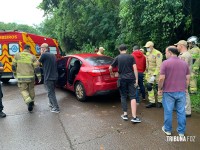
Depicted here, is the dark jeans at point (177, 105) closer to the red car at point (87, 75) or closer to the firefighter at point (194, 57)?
the red car at point (87, 75)

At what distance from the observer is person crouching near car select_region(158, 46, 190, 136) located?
442cm

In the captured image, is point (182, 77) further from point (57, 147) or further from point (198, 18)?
point (198, 18)

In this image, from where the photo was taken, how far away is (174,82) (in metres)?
4.46

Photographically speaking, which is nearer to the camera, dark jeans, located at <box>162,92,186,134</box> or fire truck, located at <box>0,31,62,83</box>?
dark jeans, located at <box>162,92,186,134</box>

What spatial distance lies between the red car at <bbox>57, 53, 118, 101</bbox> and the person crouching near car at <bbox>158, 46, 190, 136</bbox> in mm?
2495

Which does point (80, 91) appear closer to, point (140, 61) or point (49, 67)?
point (49, 67)

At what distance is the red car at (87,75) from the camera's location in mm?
6820

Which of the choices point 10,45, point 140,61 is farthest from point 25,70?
point 10,45

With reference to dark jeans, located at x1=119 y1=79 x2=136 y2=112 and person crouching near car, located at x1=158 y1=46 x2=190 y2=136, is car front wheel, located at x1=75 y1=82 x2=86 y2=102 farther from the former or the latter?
person crouching near car, located at x1=158 y1=46 x2=190 y2=136

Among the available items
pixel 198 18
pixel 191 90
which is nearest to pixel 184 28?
pixel 198 18

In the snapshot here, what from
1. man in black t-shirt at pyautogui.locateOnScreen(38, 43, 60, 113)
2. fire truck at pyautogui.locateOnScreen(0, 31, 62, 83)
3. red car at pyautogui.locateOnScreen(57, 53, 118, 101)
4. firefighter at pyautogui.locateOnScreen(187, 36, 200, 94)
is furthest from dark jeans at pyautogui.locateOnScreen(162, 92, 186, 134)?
fire truck at pyautogui.locateOnScreen(0, 31, 62, 83)

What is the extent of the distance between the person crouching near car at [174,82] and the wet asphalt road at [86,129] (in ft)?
1.77

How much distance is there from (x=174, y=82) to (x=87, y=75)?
3090mm

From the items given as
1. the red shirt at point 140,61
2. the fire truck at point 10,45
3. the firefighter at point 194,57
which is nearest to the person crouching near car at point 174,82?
the red shirt at point 140,61
